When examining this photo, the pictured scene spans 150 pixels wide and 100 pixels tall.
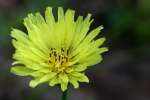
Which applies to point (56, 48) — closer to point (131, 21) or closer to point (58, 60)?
point (58, 60)

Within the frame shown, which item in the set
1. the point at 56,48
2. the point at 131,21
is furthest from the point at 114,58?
the point at 56,48

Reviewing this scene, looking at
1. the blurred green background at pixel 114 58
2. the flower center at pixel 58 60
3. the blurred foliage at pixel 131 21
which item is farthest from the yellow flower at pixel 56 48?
the blurred foliage at pixel 131 21

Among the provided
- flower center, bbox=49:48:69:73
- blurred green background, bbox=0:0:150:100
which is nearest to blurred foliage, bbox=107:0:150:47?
blurred green background, bbox=0:0:150:100

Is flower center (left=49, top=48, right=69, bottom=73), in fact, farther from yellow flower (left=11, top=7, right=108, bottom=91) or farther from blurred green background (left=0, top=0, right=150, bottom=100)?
blurred green background (left=0, top=0, right=150, bottom=100)

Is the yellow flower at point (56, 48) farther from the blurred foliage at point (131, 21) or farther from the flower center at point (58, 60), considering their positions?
the blurred foliage at point (131, 21)

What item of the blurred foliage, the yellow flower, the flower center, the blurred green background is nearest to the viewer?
the yellow flower

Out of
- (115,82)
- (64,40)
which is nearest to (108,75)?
(115,82)
